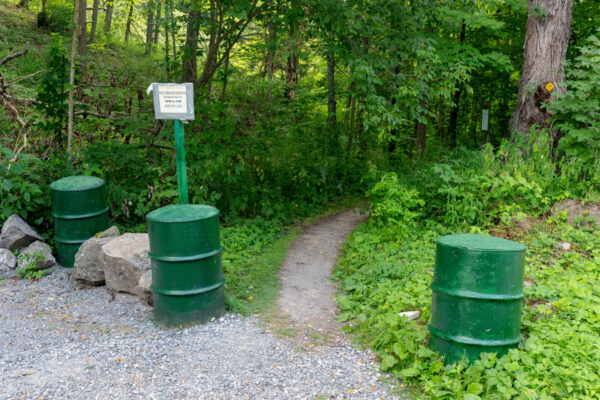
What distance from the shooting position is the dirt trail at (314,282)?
5020 mm

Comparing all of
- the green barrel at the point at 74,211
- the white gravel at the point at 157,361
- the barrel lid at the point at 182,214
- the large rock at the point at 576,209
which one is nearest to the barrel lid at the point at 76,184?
the green barrel at the point at 74,211

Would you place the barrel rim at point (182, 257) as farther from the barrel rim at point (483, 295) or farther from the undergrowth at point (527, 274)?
the barrel rim at point (483, 295)

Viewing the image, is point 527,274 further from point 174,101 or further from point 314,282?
point 174,101

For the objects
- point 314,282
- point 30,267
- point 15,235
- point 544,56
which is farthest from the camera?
point 544,56

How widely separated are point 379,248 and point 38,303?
4.35 m

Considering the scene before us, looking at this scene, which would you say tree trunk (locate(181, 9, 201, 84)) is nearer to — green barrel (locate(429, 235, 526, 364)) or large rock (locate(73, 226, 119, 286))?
large rock (locate(73, 226, 119, 286))

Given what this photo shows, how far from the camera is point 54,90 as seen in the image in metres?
8.20

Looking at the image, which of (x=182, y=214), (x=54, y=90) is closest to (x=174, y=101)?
(x=182, y=214)

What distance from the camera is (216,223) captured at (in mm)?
5035

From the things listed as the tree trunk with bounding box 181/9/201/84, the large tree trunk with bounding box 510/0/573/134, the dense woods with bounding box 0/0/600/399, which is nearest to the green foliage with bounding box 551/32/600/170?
the dense woods with bounding box 0/0/600/399

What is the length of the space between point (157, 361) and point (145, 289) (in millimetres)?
1342

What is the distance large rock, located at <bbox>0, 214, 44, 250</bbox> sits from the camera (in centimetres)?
679

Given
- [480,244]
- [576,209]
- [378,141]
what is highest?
[378,141]

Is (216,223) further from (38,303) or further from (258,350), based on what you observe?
(38,303)
